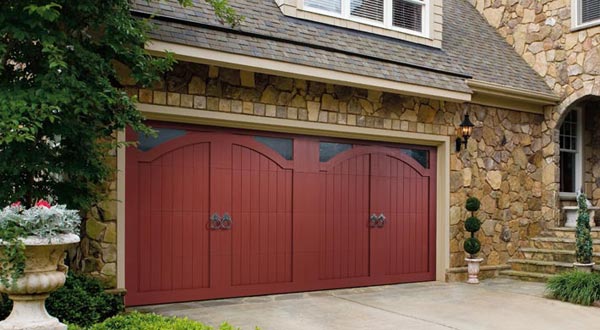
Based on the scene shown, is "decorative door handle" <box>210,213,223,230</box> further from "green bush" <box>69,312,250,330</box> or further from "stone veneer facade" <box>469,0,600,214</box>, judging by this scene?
"stone veneer facade" <box>469,0,600,214</box>

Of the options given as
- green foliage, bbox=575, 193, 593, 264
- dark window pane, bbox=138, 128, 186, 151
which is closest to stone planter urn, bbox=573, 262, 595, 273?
green foliage, bbox=575, 193, 593, 264

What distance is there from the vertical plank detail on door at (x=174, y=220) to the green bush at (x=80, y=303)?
0.89 m

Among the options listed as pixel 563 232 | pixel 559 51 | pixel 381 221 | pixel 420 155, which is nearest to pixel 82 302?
pixel 381 221

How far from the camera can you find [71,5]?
519 centimetres

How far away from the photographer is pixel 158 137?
6922 mm

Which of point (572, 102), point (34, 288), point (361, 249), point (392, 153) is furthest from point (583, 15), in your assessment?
point (34, 288)

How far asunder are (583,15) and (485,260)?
4.43 metres

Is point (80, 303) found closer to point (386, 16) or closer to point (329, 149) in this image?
point (329, 149)

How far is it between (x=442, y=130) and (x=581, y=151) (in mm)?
3671

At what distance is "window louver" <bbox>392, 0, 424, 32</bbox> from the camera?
908cm

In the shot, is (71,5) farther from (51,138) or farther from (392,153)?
(392,153)

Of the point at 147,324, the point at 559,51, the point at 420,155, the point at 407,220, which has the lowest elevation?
the point at 147,324

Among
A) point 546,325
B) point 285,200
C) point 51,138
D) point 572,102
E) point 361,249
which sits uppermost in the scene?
point 572,102

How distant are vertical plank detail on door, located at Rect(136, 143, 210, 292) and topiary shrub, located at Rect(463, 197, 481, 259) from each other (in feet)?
13.4
